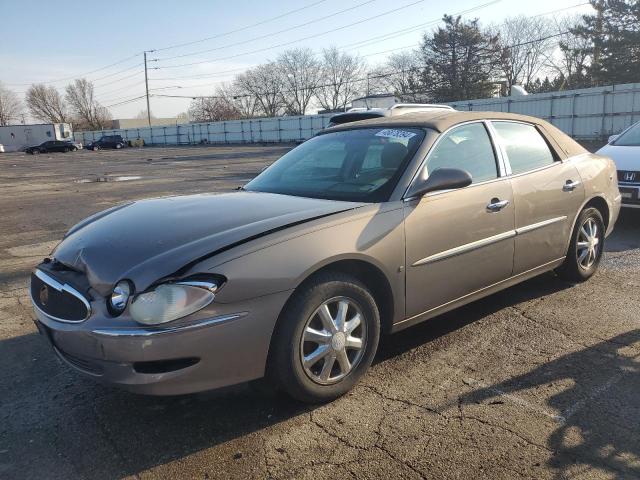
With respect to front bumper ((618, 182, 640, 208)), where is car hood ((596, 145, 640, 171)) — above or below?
above

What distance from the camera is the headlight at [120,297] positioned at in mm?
2592

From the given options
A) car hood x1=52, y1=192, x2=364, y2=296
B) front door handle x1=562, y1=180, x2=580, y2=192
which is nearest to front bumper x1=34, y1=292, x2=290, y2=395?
car hood x1=52, y1=192, x2=364, y2=296

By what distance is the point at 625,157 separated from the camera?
7.57m

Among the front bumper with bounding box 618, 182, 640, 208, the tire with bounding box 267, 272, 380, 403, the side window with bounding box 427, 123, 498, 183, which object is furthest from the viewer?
the front bumper with bounding box 618, 182, 640, 208

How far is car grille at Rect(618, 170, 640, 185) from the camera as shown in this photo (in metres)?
7.27

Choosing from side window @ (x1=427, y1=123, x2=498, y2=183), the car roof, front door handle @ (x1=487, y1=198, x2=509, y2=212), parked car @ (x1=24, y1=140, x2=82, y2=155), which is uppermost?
parked car @ (x1=24, y1=140, x2=82, y2=155)

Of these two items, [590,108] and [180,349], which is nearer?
[180,349]

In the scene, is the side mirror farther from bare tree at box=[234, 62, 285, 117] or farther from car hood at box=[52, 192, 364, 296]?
bare tree at box=[234, 62, 285, 117]

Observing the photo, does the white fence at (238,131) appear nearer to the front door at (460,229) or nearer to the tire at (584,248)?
the tire at (584,248)

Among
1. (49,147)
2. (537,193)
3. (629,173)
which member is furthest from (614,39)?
(49,147)

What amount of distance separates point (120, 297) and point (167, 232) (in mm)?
512

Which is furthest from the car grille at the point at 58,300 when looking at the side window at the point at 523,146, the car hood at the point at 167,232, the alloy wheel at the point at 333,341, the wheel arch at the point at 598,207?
the wheel arch at the point at 598,207

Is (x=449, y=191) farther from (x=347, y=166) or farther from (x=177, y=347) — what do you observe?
(x=177, y=347)

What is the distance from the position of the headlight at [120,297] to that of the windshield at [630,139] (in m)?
7.97
